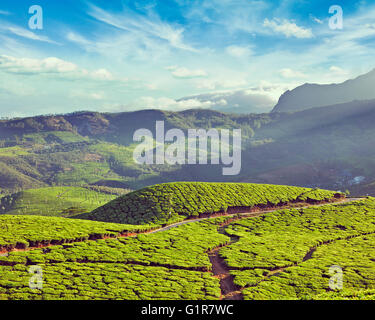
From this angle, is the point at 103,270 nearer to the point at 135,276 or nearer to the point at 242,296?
the point at 135,276

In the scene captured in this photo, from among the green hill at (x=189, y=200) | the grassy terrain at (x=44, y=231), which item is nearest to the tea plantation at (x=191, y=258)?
the grassy terrain at (x=44, y=231)

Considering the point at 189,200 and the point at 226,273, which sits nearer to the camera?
the point at 226,273

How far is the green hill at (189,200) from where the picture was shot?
335 ft

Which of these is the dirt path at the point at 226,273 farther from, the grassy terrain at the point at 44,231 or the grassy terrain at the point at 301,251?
the grassy terrain at the point at 44,231

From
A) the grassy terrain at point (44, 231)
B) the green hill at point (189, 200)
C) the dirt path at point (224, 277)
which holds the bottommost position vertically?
the dirt path at point (224, 277)

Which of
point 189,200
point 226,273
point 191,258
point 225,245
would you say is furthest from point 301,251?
point 189,200

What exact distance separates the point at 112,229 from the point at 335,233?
207 ft

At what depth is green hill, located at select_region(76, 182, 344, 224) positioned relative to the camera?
102062 millimetres

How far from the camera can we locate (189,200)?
111312 mm

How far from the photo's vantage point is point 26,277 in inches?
1850

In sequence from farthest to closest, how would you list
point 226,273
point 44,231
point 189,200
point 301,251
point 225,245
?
point 189,200
point 225,245
point 301,251
point 44,231
point 226,273

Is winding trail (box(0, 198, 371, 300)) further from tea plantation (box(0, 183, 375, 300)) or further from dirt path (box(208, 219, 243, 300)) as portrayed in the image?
tea plantation (box(0, 183, 375, 300))

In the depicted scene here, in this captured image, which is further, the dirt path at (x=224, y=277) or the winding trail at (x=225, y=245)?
the winding trail at (x=225, y=245)

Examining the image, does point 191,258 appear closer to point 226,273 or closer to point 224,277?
point 226,273
